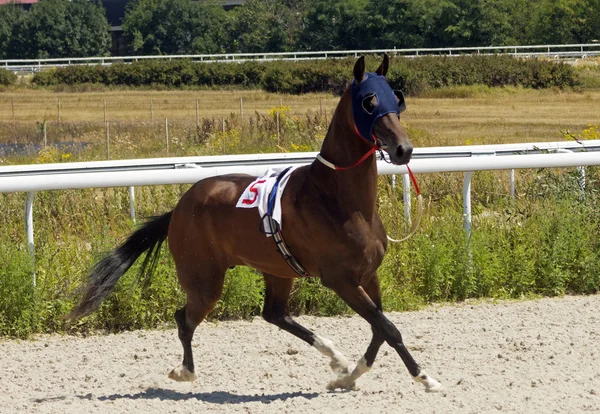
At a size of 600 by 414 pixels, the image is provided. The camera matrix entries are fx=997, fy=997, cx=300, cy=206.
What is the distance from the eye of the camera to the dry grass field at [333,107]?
2964 cm

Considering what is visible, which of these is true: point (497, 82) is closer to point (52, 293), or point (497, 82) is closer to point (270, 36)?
point (270, 36)

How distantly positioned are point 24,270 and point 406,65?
3398 centimetres

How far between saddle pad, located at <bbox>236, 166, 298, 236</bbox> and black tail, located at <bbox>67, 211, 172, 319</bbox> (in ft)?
2.45

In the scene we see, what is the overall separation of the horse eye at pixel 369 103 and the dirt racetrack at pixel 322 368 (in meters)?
1.45

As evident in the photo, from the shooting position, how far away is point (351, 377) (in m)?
5.24

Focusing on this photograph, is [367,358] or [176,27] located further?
[176,27]

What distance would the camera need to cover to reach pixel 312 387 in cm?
541

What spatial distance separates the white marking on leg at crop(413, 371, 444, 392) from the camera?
4977 mm

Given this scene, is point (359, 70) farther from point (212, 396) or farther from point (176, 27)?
point (176, 27)

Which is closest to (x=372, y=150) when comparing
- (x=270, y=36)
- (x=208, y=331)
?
(x=208, y=331)

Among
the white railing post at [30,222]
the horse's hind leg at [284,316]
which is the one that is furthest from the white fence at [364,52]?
the horse's hind leg at [284,316]

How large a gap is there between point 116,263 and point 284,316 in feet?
3.66

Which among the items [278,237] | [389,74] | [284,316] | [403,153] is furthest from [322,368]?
[389,74]

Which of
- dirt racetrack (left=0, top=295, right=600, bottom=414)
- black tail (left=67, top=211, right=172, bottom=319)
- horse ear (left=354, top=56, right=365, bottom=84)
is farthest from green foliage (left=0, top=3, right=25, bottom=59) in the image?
horse ear (left=354, top=56, right=365, bottom=84)
